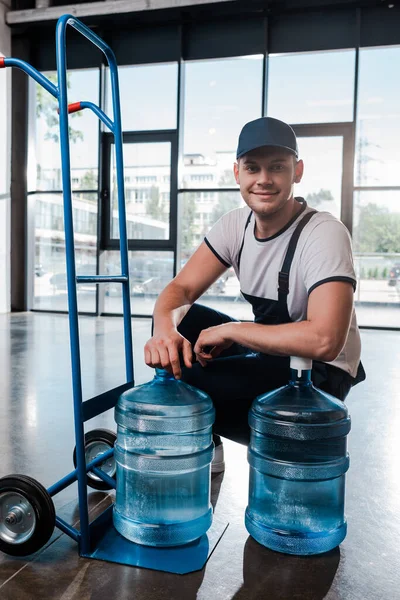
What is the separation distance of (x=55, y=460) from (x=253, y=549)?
0.96 metres

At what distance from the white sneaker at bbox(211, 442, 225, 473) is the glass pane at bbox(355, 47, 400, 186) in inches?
220

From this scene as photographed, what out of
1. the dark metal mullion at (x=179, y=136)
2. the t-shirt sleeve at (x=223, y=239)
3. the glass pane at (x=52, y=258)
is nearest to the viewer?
the t-shirt sleeve at (x=223, y=239)

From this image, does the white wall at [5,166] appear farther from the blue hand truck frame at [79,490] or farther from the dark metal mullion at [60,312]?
the blue hand truck frame at [79,490]

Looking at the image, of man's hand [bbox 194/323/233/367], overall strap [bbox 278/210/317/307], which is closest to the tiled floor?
man's hand [bbox 194/323/233/367]

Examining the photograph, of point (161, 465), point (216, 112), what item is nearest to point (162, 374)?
A: point (161, 465)

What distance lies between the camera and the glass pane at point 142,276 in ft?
25.1

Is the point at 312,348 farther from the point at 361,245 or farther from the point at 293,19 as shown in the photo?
the point at 293,19

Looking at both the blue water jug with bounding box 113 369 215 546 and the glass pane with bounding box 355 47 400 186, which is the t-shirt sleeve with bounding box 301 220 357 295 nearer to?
the blue water jug with bounding box 113 369 215 546

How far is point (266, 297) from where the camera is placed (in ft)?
5.69

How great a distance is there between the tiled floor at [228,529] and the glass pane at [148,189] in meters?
4.08

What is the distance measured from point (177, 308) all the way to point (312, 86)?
5.96m

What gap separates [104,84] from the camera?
7.56 meters

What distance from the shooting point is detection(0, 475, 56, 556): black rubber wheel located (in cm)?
141

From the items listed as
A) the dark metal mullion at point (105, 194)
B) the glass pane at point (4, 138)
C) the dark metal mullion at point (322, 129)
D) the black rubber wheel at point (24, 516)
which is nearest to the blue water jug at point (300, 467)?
the black rubber wheel at point (24, 516)
